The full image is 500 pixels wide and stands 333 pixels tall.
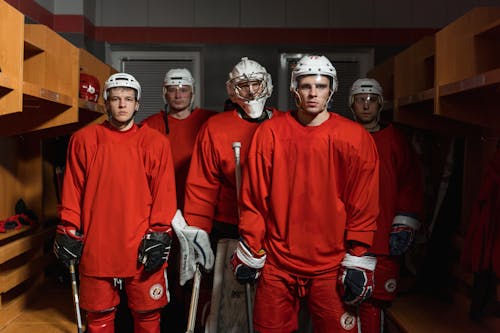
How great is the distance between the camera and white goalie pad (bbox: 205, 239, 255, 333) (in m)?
2.50

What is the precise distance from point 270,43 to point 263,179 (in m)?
2.39

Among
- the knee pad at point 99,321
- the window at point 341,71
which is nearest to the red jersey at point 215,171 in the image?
the knee pad at point 99,321

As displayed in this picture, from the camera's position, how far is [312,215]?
2082 mm

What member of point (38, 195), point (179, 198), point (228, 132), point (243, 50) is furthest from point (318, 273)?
point (243, 50)

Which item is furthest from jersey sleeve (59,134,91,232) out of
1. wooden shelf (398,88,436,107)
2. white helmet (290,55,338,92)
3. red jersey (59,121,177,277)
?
wooden shelf (398,88,436,107)

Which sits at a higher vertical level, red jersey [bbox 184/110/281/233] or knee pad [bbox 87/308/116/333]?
red jersey [bbox 184/110/281/233]

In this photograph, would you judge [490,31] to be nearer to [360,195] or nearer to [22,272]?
[360,195]

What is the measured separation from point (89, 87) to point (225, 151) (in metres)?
1.14

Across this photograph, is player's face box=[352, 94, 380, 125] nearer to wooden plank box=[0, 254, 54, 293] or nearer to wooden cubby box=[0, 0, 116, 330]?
wooden cubby box=[0, 0, 116, 330]

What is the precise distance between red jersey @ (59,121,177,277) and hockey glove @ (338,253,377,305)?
0.85m

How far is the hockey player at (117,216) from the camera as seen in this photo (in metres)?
2.35

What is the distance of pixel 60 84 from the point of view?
9.20 feet

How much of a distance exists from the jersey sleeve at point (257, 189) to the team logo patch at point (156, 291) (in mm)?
574

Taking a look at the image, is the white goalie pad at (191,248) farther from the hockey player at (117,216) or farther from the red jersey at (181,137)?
the red jersey at (181,137)
